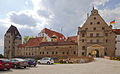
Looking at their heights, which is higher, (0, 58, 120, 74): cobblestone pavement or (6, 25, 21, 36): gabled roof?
(6, 25, 21, 36): gabled roof

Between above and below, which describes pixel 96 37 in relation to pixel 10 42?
above

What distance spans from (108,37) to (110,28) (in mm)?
4080

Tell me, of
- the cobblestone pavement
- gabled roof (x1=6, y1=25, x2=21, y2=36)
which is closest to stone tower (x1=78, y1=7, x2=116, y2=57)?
the cobblestone pavement

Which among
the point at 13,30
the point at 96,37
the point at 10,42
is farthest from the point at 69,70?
the point at 13,30

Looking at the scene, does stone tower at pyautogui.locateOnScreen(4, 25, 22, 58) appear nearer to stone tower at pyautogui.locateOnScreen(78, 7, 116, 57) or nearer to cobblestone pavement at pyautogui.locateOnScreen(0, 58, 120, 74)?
stone tower at pyautogui.locateOnScreen(78, 7, 116, 57)

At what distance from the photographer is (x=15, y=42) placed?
262 feet

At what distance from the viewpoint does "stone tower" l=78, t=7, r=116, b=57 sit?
54.1 metres

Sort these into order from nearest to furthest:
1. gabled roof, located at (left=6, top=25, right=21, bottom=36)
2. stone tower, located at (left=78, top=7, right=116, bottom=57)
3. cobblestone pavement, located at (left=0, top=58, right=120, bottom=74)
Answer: cobblestone pavement, located at (left=0, top=58, right=120, bottom=74) < stone tower, located at (left=78, top=7, right=116, bottom=57) < gabled roof, located at (left=6, top=25, right=21, bottom=36)

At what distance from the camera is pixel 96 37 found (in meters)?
56.7

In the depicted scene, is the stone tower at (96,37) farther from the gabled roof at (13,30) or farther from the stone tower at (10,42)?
the gabled roof at (13,30)

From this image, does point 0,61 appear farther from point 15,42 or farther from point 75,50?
point 15,42

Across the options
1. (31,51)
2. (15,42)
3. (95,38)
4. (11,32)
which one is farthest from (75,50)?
(11,32)

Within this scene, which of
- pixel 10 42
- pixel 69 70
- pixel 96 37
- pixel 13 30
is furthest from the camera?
pixel 13 30

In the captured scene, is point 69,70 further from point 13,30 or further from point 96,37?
point 13,30
